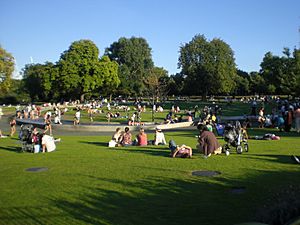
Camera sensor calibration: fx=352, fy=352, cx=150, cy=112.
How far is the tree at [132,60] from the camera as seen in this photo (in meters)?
92.1

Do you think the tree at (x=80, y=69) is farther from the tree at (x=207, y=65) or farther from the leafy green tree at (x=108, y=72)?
the tree at (x=207, y=65)

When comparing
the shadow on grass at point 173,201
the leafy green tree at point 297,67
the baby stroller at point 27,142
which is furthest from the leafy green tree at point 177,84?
the shadow on grass at point 173,201

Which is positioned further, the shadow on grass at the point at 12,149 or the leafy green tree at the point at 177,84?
the leafy green tree at the point at 177,84

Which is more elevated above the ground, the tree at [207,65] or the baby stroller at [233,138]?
the tree at [207,65]

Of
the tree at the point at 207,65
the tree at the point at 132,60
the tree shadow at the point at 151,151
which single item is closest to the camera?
the tree shadow at the point at 151,151

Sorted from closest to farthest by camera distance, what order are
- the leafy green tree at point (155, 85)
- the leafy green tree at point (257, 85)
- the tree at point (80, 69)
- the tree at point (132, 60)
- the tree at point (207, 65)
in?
1. the leafy green tree at point (155, 85)
2. the tree at point (80, 69)
3. the tree at point (207, 65)
4. the leafy green tree at point (257, 85)
5. the tree at point (132, 60)

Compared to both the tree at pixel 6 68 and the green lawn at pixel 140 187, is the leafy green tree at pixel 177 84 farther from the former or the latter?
the green lawn at pixel 140 187

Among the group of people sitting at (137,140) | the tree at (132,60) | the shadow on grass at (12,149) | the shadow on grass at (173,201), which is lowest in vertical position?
the shadow on grass at (173,201)

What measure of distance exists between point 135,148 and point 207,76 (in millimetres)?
62080

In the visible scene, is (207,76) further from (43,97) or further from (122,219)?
(122,219)

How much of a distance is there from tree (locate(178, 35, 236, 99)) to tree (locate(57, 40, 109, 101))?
20.3m

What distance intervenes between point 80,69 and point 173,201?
65157 millimetres

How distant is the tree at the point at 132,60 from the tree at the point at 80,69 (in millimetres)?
17586

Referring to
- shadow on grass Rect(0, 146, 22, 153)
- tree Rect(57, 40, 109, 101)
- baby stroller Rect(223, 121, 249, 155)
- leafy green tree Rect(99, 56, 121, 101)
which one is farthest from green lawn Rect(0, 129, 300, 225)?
leafy green tree Rect(99, 56, 121, 101)
